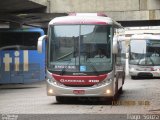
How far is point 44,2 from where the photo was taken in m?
33.3

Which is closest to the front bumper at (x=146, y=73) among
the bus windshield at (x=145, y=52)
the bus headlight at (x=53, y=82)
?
the bus windshield at (x=145, y=52)

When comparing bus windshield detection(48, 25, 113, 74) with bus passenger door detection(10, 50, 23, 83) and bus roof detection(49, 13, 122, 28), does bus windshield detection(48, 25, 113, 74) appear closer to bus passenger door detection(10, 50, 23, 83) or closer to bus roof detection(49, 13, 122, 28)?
bus roof detection(49, 13, 122, 28)

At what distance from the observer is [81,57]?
17578 mm

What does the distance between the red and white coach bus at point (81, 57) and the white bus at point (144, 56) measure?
62.3ft

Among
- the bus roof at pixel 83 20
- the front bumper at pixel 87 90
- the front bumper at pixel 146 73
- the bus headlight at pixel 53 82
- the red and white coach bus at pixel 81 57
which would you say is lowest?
the front bumper at pixel 146 73

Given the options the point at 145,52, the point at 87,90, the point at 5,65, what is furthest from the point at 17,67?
the point at 87,90

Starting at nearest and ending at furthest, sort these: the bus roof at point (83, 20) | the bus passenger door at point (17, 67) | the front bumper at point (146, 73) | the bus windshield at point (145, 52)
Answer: the bus roof at point (83, 20), the bus passenger door at point (17, 67), the front bumper at point (146, 73), the bus windshield at point (145, 52)

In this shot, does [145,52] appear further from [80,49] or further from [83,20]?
[80,49]

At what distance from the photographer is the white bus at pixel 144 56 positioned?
3672 centimetres

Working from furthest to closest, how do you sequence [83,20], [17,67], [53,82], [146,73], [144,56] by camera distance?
[144,56] < [146,73] < [17,67] < [83,20] < [53,82]

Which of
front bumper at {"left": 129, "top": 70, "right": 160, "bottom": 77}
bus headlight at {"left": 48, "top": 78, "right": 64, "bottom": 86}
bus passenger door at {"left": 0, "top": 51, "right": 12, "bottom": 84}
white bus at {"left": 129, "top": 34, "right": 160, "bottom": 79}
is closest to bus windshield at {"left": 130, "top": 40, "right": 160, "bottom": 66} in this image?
white bus at {"left": 129, "top": 34, "right": 160, "bottom": 79}

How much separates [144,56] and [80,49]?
19.8 meters

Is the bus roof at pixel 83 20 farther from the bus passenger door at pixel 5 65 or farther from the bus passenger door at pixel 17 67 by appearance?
the bus passenger door at pixel 5 65

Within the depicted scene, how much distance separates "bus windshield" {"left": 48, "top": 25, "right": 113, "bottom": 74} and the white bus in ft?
63.2
